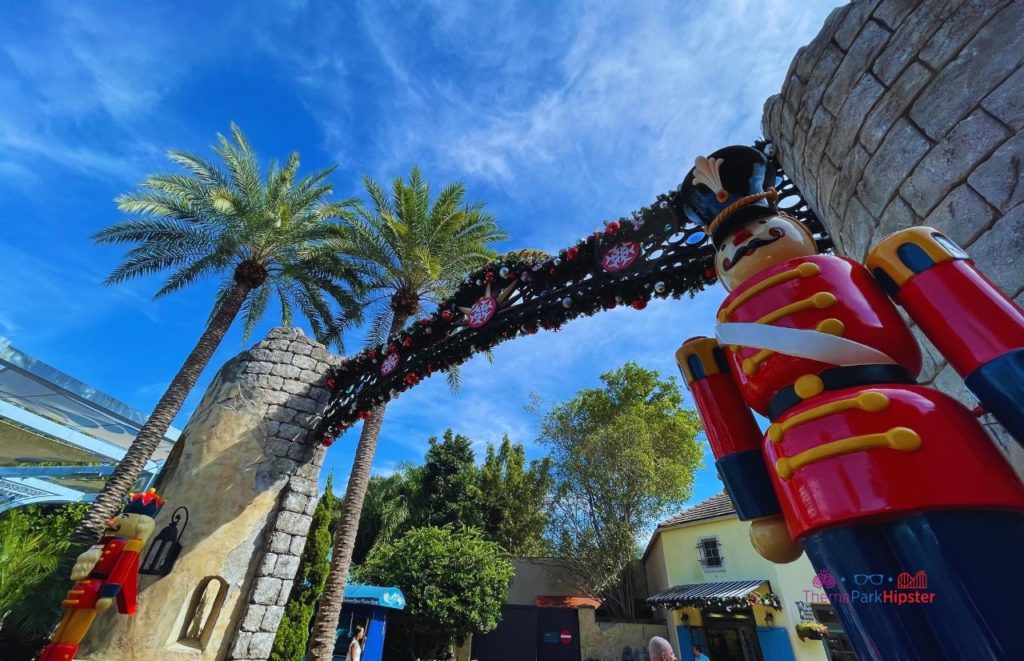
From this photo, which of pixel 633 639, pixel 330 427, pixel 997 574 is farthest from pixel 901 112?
pixel 633 639

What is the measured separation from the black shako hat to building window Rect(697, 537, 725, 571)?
15671mm

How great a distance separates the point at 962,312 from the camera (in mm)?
985

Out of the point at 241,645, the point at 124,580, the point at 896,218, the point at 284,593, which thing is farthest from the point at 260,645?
the point at 896,218

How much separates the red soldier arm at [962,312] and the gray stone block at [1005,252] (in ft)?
2.04

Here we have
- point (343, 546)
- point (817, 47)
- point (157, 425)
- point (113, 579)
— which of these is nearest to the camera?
point (817, 47)

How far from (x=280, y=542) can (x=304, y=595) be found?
3773 millimetres

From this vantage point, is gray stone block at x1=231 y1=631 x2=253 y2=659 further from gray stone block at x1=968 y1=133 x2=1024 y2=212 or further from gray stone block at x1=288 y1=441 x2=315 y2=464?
gray stone block at x1=968 y1=133 x2=1024 y2=212

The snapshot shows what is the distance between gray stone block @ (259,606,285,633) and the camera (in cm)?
530

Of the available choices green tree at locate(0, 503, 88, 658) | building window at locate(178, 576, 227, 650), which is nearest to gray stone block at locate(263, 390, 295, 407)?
building window at locate(178, 576, 227, 650)

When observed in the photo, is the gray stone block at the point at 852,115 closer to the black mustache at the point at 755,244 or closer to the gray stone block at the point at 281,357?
the black mustache at the point at 755,244

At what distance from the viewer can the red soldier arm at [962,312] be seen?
892mm

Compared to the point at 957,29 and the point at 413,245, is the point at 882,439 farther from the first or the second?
the point at 413,245

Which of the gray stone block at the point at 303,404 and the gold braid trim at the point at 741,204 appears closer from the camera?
the gold braid trim at the point at 741,204

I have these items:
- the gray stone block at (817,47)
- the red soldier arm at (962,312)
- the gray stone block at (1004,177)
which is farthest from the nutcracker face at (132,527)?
the gray stone block at (817,47)
